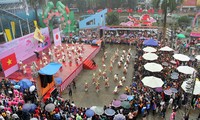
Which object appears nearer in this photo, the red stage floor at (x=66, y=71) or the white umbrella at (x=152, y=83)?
the white umbrella at (x=152, y=83)

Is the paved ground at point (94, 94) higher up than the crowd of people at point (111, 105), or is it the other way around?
the crowd of people at point (111, 105)

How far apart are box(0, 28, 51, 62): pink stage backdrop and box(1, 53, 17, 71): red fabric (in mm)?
424

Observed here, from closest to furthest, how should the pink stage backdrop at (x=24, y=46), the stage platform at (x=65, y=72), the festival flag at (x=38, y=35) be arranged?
the stage platform at (x=65, y=72) → the pink stage backdrop at (x=24, y=46) → the festival flag at (x=38, y=35)

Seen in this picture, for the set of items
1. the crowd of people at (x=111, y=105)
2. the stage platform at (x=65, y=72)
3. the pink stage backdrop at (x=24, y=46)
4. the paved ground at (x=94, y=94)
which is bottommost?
the paved ground at (x=94, y=94)

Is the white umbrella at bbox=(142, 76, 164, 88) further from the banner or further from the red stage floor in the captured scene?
the banner

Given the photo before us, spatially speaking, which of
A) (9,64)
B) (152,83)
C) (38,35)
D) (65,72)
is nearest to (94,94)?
(65,72)

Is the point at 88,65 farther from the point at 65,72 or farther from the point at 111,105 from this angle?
the point at 111,105

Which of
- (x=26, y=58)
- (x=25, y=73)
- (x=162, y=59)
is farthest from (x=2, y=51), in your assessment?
(x=162, y=59)

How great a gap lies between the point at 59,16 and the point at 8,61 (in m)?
13.9

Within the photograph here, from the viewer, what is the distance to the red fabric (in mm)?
15602

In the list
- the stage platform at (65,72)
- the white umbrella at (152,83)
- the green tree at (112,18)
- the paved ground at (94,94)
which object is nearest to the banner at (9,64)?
the stage platform at (65,72)

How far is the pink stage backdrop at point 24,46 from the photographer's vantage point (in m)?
16.3

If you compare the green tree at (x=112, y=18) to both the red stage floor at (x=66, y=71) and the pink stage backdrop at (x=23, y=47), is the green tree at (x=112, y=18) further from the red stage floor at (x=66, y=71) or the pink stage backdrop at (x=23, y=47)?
the pink stage backdrop at (x=23, y=47)

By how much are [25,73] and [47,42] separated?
22.1 feet
